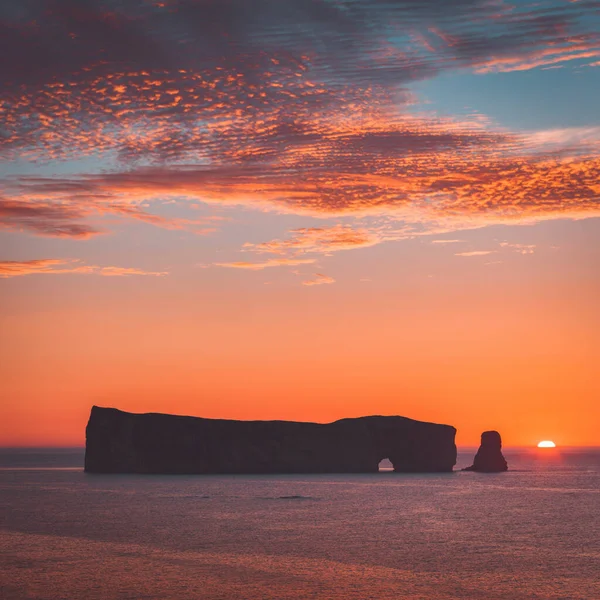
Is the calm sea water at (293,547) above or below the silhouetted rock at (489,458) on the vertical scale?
below

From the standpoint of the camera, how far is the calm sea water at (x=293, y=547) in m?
25.1

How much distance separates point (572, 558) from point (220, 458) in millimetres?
77639

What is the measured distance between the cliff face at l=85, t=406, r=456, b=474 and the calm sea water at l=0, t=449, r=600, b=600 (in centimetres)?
3450

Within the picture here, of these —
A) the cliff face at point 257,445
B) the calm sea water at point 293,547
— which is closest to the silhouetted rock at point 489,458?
the cliff face at point 257,445

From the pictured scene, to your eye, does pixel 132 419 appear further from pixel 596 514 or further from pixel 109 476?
pixel 596 514

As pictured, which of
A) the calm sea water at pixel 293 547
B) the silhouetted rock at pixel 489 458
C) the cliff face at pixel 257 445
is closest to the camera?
the calm sea water at pixel 293 547

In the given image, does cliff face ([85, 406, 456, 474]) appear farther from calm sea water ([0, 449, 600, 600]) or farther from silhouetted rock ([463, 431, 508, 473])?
calm sea water ([0, 449, 600, 600])

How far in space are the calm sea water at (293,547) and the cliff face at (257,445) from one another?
34497 mm

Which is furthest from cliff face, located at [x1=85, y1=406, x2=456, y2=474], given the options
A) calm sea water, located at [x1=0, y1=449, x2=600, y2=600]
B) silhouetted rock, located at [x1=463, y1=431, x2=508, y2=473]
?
calm sea water, located at [x1=0, y1=449, x2=600, y2=600]

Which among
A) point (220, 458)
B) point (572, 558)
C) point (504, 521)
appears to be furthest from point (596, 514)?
point (220, 458)

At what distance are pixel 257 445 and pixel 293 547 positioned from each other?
7445 cm

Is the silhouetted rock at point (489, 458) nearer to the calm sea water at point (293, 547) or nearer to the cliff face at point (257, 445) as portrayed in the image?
the cliff face at point (257, 445)

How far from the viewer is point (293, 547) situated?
34.9m

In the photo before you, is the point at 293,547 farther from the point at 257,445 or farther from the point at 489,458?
the point at 489,458
